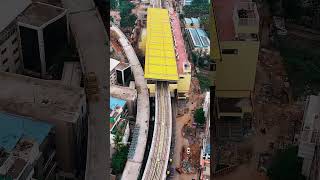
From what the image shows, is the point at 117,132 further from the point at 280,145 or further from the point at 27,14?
the point at 27,14

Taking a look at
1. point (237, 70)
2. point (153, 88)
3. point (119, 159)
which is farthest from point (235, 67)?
point (119, 159)

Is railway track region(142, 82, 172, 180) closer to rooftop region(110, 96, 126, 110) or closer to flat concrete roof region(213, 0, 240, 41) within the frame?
rooftop region(110, 96, 126, 110)

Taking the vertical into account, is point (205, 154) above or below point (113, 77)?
below

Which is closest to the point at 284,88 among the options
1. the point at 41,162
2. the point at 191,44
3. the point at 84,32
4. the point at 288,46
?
the point at 288,46

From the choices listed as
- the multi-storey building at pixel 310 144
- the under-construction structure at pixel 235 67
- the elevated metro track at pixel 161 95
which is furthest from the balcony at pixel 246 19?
the multi-storey building at pixel 310 144

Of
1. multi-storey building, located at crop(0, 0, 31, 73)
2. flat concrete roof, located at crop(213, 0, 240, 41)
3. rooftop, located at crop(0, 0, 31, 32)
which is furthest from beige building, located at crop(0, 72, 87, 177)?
flat concrete roof, located at crop(213, 0, 240, 41)

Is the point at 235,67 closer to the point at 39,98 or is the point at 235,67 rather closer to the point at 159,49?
the point at 159,49
